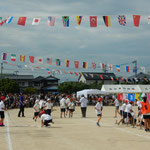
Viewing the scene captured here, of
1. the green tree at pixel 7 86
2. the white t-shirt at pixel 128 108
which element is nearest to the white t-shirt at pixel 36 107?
the white t-shirt at pixel 128 108

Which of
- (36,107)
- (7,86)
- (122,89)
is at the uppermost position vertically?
(7,86)

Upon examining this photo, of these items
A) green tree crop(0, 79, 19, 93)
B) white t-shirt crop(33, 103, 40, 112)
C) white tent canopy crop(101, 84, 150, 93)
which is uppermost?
green tree crop(0, 79, 19, 93)

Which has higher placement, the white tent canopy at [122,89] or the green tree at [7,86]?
the green tree at [7,86]

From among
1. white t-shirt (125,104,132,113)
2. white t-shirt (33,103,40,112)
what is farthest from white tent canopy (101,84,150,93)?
white t-shirt (125,104,132,113)

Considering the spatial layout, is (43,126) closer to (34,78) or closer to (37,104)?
(37,104)

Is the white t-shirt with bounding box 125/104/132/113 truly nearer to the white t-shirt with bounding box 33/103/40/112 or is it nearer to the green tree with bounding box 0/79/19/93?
the white t-shirt with bounding box 33/103/40/112

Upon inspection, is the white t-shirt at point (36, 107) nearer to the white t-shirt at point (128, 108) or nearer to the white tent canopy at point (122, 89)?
the white t-shirt at point (128, 108)

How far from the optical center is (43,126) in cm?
1602

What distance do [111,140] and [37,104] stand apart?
8.93 meters

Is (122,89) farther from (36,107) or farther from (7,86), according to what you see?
(7,86)

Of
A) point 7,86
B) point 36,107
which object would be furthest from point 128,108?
point 7,86

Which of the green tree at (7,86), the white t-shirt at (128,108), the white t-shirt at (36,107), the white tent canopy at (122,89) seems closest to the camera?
the white t-shirt at (128,108)

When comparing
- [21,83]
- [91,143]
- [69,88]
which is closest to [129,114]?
[91,143]

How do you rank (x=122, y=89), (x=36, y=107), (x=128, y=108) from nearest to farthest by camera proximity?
(x=128, y=108), (x=36, y=107), (x=122, y=89)
